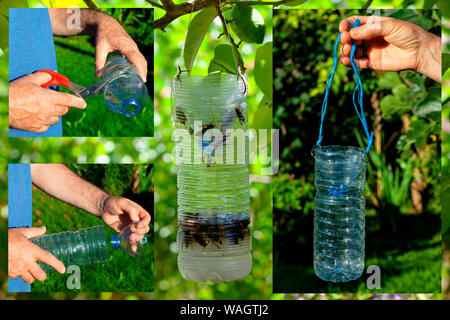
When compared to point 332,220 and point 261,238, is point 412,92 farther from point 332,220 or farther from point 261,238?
point 261,238

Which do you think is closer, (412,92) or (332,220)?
(332,220)

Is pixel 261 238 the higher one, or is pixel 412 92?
pixel 412 92

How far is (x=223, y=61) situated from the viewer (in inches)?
54.9

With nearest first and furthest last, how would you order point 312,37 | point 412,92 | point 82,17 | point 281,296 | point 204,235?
1. point 204,235
2. point 82,17
3. point 412,92
4. point 312,37
5. point 281,296

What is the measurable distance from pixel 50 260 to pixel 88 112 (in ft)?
1.68

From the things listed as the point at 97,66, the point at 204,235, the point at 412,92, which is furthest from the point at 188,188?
the point at 412,92

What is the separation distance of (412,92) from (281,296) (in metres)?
1.11

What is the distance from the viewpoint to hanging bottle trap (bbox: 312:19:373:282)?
148cm

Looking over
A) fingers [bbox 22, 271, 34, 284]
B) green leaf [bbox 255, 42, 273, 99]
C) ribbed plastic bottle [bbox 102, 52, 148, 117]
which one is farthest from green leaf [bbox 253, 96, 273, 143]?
fingers [bbox 22, 271, 34, 284]

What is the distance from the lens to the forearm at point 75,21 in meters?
1.56

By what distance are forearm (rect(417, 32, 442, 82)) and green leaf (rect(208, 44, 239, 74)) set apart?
64cm

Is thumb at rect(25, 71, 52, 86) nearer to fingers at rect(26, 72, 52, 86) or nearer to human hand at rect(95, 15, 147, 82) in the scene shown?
fingers at rect(26, 72, 52, 86)

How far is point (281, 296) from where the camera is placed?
2242mm

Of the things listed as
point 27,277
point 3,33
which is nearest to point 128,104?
point 3,33
